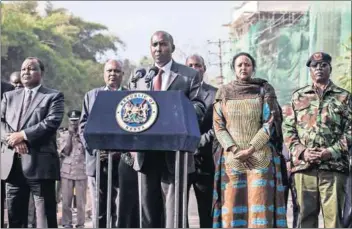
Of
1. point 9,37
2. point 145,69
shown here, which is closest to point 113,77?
point 145,69

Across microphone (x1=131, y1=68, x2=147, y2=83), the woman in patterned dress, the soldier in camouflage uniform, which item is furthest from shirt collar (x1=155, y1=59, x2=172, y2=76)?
the soldier in camouflage uniform

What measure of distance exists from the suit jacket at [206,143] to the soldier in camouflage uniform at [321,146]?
0.99m

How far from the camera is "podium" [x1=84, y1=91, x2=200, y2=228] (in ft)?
25.7

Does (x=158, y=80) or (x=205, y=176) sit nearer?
(x=158, y=80)

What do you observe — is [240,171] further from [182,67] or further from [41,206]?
[41,206]

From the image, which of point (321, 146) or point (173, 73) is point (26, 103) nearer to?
point (173, 73)

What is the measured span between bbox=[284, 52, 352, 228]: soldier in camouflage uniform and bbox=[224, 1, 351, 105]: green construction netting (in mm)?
29209

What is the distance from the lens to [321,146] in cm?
887

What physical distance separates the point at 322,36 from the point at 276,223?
1432 inches

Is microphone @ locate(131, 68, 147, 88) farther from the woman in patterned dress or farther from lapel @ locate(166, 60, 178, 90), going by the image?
the woman in patterned dress


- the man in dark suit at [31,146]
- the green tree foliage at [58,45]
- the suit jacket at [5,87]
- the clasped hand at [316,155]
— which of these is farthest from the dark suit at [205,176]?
the green tree foliage at [58,45]

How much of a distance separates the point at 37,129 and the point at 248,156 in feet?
6.49

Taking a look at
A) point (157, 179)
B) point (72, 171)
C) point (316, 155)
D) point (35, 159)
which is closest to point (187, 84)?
point (157, 179)

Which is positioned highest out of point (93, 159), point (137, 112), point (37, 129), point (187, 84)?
point (187, 84)
